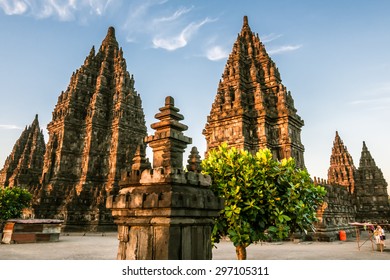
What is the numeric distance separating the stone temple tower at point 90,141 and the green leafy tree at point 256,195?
30.1m

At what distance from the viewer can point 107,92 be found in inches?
1821

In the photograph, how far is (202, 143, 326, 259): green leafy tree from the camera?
24.8 feet

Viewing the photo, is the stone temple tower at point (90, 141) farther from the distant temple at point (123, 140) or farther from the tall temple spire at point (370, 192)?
the tall temple spire at point (370, 192)

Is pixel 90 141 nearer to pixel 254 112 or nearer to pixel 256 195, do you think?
pixel 254 112

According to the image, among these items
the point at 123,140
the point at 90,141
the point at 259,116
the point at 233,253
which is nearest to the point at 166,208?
the point at 233,253

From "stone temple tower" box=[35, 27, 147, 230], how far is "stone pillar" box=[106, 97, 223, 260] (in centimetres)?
3196

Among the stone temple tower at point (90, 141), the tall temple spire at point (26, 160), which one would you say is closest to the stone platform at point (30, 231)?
the stone temple tower at point (90, 141)

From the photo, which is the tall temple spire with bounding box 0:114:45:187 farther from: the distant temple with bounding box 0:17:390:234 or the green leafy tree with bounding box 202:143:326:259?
the green leafy tree with bounding box 202:143:326:259

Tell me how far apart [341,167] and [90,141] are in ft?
153

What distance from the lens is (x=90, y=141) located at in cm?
4172

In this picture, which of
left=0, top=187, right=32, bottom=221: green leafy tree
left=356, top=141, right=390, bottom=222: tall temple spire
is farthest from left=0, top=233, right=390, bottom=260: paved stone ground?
left=356, top=141, right=390, bottom=222: tall temple spire

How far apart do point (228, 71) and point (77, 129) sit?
80.1ft

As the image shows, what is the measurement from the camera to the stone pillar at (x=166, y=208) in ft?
15.0
